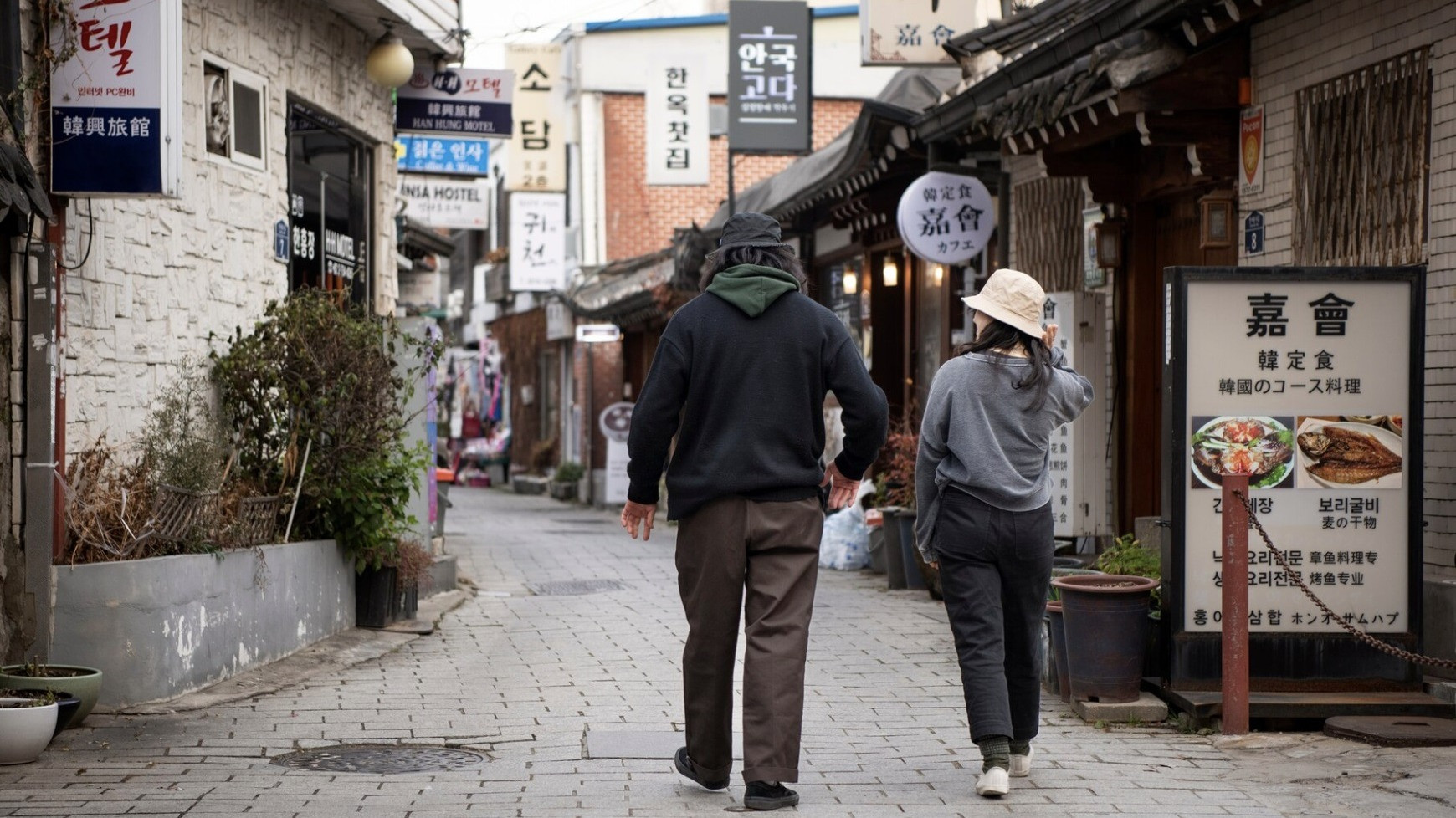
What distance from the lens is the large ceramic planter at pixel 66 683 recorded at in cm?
672

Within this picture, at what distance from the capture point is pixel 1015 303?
5938 millimetres

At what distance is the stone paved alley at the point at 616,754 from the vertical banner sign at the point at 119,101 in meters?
2.43

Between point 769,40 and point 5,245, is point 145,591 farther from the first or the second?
point 769,40

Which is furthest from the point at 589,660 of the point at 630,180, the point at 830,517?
the point at 630,180

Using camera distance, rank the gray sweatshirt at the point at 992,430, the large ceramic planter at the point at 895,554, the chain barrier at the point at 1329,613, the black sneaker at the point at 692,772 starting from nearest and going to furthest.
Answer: the black sneaker at the point at 692,772, the gray sweatshirt at the point at 992,430, the chain barrier at the point at 1329,613, the large ceramic planter at the point at 895,554

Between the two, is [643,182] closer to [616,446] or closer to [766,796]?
[616,446]

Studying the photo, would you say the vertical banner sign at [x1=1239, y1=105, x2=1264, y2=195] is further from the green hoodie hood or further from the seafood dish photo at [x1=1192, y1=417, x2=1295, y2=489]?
the green hoodie hood

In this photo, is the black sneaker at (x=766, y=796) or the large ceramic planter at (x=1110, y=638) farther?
the large ceramic planter at (x=1110, y=638)

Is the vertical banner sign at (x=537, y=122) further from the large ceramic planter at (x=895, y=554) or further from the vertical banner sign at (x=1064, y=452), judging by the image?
the vertical banner sign at (x=1064, y=452)

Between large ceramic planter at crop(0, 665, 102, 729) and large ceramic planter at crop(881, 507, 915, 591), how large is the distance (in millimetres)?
7062

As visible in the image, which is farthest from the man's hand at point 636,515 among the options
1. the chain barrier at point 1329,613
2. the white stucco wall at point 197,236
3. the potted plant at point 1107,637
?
the white stucco wall at point 197,236

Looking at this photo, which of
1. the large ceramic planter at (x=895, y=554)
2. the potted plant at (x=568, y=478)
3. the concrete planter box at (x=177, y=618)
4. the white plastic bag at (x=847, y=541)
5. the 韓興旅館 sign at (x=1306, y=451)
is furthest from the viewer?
the potted plant at (x=568, y=478)

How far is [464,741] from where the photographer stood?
22.7 ft

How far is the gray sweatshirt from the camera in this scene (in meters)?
5.84
